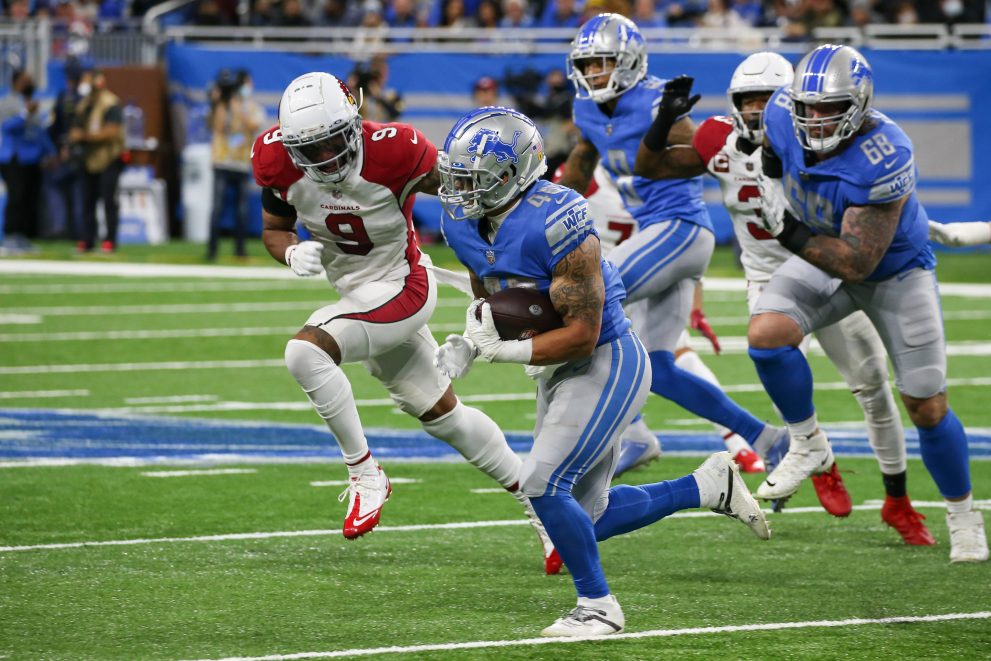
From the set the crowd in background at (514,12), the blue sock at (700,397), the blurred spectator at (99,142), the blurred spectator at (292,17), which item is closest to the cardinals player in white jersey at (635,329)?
the blue sock at (700,397)

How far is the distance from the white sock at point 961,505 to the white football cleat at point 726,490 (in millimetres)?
859

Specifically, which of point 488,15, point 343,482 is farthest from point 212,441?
point 488,15

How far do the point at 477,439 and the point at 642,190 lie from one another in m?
1.86

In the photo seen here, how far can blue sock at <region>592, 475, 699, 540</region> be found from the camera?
502 cm

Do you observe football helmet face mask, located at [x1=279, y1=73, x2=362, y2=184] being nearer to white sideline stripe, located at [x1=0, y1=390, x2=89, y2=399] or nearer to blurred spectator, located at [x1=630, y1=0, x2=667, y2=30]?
white sideline stripe, located at [x1=0, y1=390, x2=89, y2=399]

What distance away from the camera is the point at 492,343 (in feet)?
15.2

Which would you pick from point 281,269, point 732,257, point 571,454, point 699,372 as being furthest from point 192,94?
point 571,454

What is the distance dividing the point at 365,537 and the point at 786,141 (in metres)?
2.12

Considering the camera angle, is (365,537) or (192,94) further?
(192,94)

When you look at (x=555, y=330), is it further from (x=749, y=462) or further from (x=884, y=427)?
(x=749, y=462)

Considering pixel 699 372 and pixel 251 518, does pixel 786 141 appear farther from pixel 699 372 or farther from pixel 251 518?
pixel 251 518

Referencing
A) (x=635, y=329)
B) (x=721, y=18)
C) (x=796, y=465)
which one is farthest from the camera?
(x=721, y=18)

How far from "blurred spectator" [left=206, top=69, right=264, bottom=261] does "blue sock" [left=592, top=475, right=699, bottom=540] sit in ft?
39.8

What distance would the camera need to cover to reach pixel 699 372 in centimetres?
755
